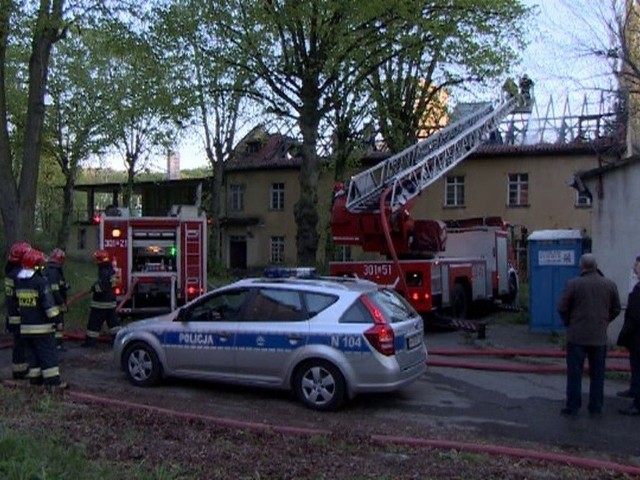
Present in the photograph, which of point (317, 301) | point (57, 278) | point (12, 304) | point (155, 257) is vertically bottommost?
point (12, 304)

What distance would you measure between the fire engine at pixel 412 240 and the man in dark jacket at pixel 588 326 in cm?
643

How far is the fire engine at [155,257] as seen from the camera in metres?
15.1

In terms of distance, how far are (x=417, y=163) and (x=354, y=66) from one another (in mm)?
2959

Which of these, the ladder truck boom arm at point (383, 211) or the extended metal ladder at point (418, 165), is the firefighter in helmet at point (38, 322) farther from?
the extended metal ladder at point (418, 165)

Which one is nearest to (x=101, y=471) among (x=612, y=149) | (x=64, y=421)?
(x=64, y=421)

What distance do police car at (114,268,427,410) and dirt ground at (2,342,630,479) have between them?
34 centimetres

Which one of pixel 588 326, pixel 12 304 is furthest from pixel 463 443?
pixel 12 304

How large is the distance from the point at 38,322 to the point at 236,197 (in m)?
34.1

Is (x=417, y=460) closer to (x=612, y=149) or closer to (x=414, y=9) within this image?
(x=414, y=9)

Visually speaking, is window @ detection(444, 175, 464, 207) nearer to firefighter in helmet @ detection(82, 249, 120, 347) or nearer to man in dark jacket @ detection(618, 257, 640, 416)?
firefighter in helmet @ detection(82, 249, 120, 347)

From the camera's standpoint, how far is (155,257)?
15.7 meters

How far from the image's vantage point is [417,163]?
17.8 meters

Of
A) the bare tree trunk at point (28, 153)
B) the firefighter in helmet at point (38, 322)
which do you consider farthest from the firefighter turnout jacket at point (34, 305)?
the bare tree trunk at point (28, 153)

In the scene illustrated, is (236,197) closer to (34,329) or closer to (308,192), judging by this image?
(308,192)
